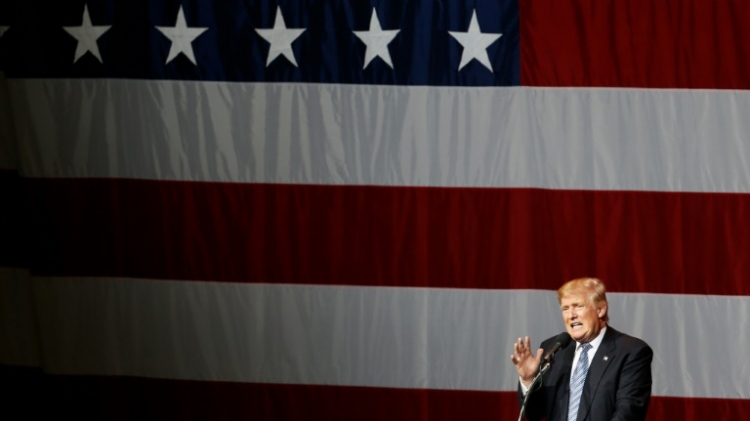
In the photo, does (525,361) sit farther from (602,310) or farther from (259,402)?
(259,402)

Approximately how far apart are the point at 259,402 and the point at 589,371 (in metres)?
1.85

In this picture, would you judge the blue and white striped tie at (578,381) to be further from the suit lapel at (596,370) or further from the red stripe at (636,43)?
the red stripe at (636,43)

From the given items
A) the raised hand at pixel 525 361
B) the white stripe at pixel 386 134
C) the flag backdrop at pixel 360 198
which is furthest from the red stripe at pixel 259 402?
the raised hand at pixel 525 361

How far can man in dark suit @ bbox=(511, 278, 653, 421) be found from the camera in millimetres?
2777

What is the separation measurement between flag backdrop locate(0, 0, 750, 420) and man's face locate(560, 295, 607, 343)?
1.24 m

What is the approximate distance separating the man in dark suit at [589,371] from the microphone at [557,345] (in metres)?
0.02

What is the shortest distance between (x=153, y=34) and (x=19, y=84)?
646 mm

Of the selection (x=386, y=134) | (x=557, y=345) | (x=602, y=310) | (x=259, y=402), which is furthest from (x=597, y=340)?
(x=259, y=402)

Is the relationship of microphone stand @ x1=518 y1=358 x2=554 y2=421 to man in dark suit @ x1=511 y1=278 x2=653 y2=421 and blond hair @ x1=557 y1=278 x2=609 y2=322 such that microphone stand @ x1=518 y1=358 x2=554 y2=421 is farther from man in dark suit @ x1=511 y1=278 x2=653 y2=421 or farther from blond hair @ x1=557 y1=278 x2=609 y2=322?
blond hair @ x1=557 y1=278 x2=609 y2=322

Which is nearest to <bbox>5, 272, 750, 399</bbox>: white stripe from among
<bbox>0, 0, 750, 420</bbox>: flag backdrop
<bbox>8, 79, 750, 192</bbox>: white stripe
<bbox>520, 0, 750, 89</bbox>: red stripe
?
<bbox>0, 0, 750, 420</bbox>: flag backdrop

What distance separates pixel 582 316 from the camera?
2852 mm

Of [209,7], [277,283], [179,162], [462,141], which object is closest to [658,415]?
[462,141]

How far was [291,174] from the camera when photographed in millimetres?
4215

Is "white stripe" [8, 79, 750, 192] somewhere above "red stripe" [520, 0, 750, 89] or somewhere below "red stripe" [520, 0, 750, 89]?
below
